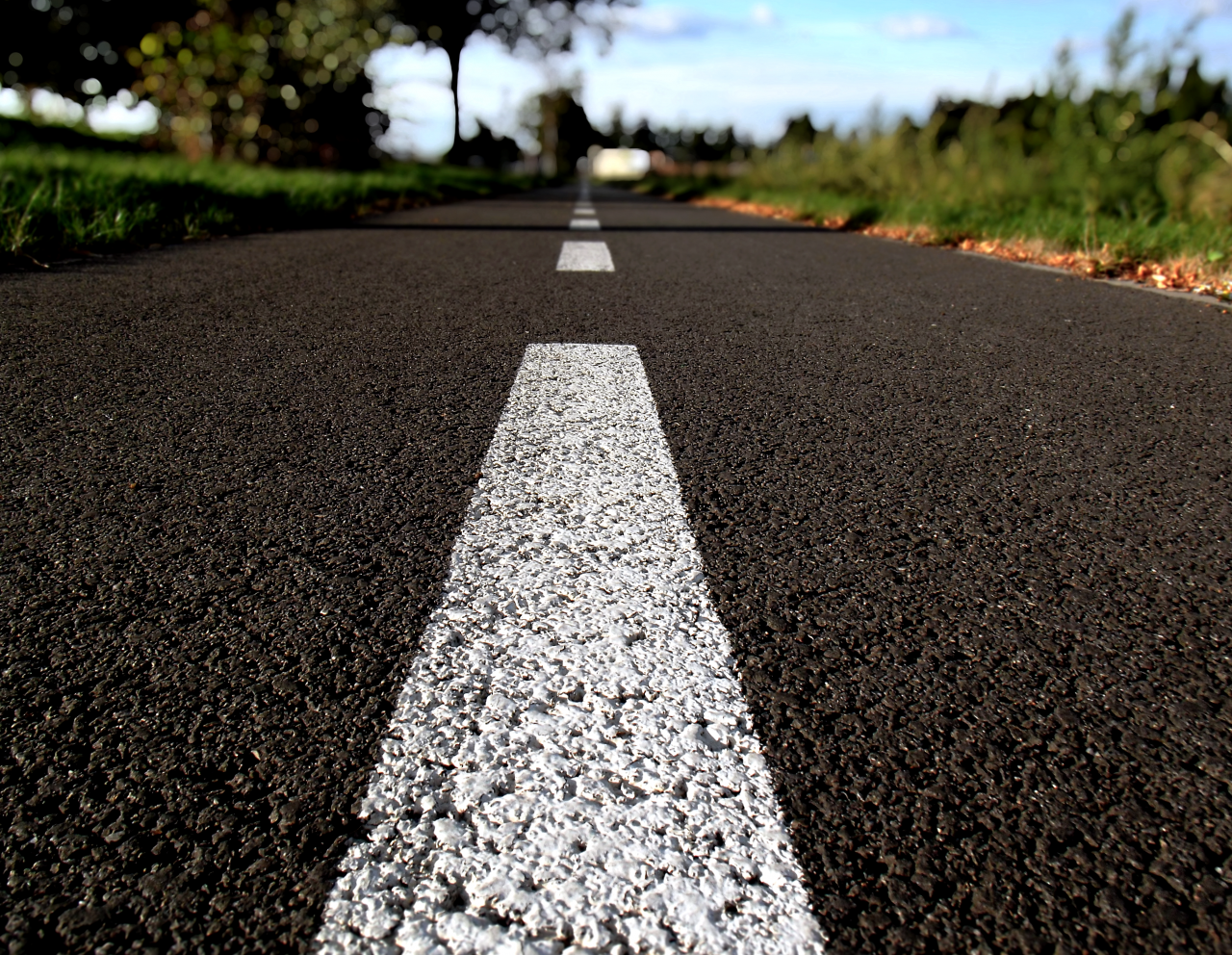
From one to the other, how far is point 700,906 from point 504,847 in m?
0.20

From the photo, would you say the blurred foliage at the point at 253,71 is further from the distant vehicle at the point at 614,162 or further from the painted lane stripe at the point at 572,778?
the distant vehicle at the point at 614,162

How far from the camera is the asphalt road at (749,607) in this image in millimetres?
857

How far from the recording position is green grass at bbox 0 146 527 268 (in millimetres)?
4902

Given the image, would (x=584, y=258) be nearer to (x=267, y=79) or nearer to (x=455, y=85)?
(x=267, y=79)

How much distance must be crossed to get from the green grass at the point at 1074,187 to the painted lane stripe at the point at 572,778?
4.83 metres

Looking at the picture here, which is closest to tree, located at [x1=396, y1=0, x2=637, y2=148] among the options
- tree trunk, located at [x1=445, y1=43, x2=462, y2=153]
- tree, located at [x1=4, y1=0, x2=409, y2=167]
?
tree trunk, located at [x1=445, y1=43, x2=462, y2=153]

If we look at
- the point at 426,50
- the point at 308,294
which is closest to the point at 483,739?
the point at 308,294

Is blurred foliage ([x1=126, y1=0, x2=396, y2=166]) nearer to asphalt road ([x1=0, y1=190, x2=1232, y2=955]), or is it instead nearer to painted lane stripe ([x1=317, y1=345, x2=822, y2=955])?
asphalt road ([x1=0, y1=190, x2=1232, y2=955])

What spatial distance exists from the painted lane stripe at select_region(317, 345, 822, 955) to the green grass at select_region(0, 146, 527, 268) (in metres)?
4.41

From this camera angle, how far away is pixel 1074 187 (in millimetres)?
8555

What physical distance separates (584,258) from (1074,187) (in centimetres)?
572

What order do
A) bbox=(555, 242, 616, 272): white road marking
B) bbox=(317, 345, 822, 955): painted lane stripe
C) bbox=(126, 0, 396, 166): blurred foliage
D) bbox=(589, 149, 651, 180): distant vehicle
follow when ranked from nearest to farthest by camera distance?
bbox=(317, 345, 822, 955): painted lane stripe
bbox=(555, 242, 616, 272): white road marking
bbox=(126, 0, 396, 166): blurred foliage
bbox=(589, 149, 651, 180): distant vehicle

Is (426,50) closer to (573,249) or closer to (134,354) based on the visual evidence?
(573,249)

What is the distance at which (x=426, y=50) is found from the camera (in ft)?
122
